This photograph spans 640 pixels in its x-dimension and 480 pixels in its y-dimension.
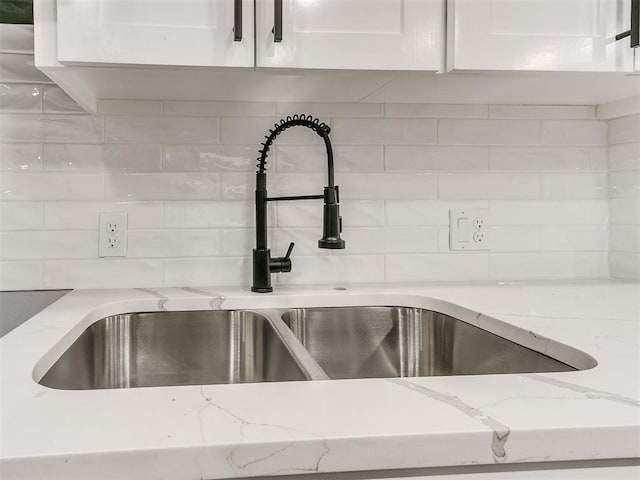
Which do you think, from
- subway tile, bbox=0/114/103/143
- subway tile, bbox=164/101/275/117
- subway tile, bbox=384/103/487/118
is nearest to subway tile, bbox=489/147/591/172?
subway tile, bbox=384/103/487/118

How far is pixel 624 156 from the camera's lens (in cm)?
149

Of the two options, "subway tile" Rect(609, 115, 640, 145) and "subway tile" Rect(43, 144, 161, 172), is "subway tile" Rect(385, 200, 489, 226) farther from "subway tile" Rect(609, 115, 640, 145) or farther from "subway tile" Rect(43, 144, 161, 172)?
"subway tile" Rect(43, 144, 161, 172)

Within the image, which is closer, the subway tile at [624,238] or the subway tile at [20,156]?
the subway tile at [20,156]

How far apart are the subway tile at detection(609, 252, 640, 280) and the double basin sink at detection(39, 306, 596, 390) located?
0.64 m

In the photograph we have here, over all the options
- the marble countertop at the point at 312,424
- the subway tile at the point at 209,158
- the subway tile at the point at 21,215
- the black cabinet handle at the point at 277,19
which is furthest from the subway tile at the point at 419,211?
the subway tile at the point at 21,215

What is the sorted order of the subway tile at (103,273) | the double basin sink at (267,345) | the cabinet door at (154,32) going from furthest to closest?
1. the subway tile at (103,273)
2. the double basin sink at (267,345)
3. the cabinet door at (154,32)

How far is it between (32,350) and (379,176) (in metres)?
0.92

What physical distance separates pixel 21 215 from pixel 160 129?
0.39m

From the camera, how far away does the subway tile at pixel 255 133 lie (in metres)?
1.39

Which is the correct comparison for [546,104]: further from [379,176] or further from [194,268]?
[194,268]

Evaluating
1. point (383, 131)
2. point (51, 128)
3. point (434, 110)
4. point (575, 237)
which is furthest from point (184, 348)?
point (575, 237)

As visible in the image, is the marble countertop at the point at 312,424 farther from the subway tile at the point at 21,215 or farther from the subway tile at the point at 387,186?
the subway tile at the point at 387,186

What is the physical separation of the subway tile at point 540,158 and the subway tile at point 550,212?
0.09m

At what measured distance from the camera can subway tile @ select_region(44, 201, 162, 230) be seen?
134 centimetres
